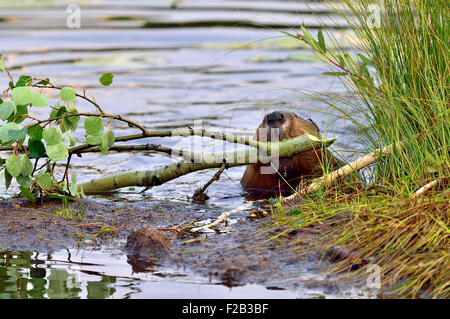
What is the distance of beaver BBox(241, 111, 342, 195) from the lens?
492cm

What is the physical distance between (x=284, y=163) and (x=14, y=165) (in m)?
1.78

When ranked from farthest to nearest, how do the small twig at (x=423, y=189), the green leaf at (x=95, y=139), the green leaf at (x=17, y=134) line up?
the green leaf at (x=95, y=139) < the green leaf at (x=17, y=134) < the small twig at (x=423, y=189)

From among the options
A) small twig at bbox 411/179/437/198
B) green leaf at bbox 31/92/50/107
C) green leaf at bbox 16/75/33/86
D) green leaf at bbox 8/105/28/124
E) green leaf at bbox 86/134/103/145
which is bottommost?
small twig at bbox 411/179/437/198

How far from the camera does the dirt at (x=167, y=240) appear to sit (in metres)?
3.35

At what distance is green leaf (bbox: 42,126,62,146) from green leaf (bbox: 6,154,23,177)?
8.4 inches

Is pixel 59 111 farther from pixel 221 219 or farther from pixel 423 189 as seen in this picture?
pixel 423 189

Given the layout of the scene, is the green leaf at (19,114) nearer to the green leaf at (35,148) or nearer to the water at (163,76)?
the green leaf at (35,148)

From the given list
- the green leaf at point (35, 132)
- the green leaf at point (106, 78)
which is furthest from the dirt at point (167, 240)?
the green leaf at point (106, 78)

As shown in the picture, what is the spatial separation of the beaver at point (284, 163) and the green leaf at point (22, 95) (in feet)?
5.64

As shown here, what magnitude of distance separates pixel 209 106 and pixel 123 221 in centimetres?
423

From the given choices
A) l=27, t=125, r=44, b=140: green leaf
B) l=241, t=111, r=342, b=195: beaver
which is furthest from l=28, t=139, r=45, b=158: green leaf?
l=241, t=111, r=342, b=195: beaver

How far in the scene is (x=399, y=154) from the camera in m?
3.91

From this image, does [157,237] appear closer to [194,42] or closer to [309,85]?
[309,85]

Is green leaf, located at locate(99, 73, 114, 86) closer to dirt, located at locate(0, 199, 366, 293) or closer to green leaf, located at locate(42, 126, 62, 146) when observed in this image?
green leaf, located at locate(42, 126, 62, 146)
